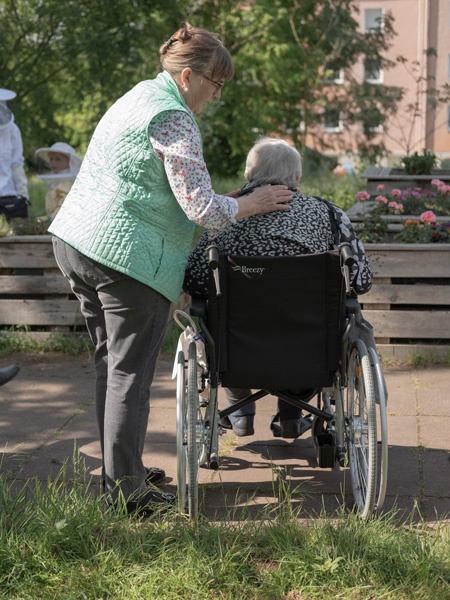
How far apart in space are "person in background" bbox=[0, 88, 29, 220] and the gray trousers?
5.07m

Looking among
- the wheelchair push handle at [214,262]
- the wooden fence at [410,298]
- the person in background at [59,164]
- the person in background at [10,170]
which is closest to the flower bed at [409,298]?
the wooden fence at [410,298]

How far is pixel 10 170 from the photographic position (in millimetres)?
8773

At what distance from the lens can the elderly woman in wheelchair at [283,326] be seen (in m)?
3.55

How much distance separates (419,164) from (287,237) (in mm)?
7959

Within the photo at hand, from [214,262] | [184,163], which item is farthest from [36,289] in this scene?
[184,163]

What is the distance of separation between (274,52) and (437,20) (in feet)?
55.5

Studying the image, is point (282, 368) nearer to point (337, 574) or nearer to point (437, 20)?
point (337, 574)

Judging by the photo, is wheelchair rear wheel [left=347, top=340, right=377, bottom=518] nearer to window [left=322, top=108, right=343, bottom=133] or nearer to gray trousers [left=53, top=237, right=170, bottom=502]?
gray trousers [left=53, top=237, right=170, bottom=502]

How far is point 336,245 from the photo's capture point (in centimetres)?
391

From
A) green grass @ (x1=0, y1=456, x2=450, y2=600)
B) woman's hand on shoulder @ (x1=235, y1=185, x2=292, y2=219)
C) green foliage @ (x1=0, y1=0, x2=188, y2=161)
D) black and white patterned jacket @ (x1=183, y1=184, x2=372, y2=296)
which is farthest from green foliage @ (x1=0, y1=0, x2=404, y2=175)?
green grass @ (x1=0, y1=456, x2=450, y2=600)

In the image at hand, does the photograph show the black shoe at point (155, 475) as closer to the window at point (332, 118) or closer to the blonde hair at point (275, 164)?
the blonde hair at point (275, 164)

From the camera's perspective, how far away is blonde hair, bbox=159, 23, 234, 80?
3.52 metres

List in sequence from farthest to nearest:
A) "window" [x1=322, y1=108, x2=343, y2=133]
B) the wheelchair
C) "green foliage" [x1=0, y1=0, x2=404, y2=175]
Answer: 1. "window" [x1=322, y1=108, x2=343, y2=133]
2. "green foliage" [x1=0, y1=0, x2=404, y2=175]
3. the wheelchair

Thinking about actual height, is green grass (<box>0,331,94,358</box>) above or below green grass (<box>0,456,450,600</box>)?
below
